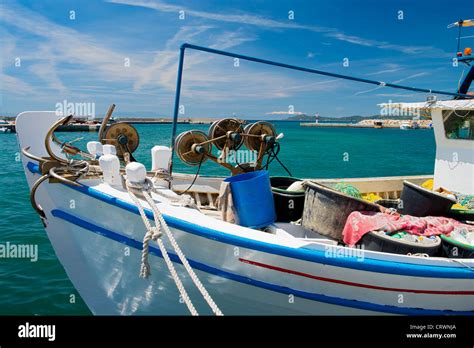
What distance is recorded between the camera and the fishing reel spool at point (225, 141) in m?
5.67

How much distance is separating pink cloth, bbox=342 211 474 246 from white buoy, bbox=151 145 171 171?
250 cm

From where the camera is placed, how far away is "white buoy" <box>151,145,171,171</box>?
512 centimetres

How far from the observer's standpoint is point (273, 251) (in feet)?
12.1

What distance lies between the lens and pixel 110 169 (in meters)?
4.53

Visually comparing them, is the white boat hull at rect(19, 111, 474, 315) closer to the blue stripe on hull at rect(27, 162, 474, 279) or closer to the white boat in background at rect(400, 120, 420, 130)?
the blue stripe on hull at rect(27, 162, 474, 279)

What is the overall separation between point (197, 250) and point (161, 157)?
1680 millimetres

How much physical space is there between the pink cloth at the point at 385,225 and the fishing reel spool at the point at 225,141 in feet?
7.74

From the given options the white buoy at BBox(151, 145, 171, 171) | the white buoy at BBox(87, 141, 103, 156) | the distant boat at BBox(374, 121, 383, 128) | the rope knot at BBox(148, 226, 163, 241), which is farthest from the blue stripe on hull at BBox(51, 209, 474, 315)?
the distant boat at BBox(374, 121, 383, 128)

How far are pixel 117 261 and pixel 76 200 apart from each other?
897 mm

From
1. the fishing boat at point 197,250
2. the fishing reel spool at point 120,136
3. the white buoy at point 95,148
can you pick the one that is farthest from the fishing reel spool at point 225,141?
the white buoy at point 95,148

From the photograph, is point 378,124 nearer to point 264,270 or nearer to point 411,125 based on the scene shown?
point 411,125

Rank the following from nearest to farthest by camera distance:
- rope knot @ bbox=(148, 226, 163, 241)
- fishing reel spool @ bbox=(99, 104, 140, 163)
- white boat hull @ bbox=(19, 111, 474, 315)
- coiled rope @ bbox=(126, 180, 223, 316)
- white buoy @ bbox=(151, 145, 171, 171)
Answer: coiled rope @ bbox=(126, 180, 223, 316) → rope knot @ bbox=(148, 226, 163, 241) → white boat hull @ bbox=(19, 111, 474, 315) → white buoy @ bbox=(151, 145, 171, 171) → fishing reel spool @ bbox=(99, 104, 140, 163)

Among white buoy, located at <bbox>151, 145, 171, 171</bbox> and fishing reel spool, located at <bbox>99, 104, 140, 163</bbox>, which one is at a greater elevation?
fishing reel spool, located at <bbox>99, 104, 140, 163</bbox>
